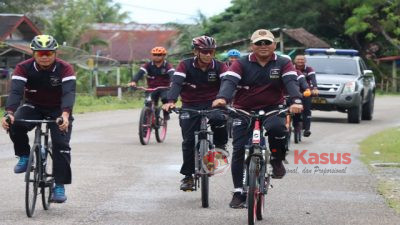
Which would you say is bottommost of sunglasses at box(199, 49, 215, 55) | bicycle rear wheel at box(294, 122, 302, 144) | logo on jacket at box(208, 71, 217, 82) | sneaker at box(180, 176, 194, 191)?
bicycle rear wheel at box(294, 122, 302, 144)

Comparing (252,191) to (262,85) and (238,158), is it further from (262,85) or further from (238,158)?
(262,85)

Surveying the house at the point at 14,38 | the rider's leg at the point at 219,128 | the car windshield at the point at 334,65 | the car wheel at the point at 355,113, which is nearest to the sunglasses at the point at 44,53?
the rider's leg at the point at 219,128

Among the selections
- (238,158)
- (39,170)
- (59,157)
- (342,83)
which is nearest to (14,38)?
(342,83)

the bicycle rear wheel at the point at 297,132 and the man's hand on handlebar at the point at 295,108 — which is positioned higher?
the man's hand on handlebar at the point at 295,108

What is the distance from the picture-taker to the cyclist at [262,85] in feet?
28.9

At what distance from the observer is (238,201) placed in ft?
29.9

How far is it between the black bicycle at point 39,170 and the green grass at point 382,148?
675 centimetres

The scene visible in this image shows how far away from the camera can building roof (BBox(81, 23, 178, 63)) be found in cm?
6669

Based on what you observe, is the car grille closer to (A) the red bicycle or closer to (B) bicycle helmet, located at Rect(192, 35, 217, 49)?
(A) the red bicycle

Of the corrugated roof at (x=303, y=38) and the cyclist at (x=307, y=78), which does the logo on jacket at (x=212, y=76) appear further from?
the corrugated roof at (x=303, y=38)

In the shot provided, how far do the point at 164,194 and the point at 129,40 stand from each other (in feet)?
187

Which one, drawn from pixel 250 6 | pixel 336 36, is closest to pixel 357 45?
pixel 336 36

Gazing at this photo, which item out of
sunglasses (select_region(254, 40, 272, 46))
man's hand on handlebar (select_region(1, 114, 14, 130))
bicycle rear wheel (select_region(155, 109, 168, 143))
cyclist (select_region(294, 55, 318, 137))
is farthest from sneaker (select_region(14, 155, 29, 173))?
cyclist (select_region(294, 55, 318, 137))

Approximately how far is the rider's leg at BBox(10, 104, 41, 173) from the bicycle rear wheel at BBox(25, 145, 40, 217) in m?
0.34
